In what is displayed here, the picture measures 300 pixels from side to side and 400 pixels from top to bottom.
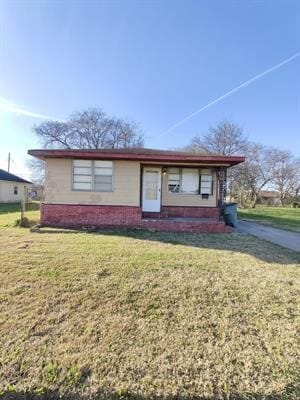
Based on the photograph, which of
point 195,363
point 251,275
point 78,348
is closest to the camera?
point 195,363

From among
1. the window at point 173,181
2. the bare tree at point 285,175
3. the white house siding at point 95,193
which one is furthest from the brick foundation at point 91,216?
the bare tree at point 285,175

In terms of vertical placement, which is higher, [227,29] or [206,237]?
[227,29]

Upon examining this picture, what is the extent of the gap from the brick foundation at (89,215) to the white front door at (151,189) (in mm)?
1357

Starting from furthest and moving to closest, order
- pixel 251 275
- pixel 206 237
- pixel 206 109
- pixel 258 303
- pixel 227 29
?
pixel 206 109 < pixel 227 29 < pixel 206 237 < pixel 251 275 < pixel 258 303

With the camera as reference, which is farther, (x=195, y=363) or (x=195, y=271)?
(x=195, y=271)

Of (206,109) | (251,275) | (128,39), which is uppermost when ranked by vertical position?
(206,109)

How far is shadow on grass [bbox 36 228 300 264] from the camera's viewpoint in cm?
617

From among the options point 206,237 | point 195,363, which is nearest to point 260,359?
point 195,363

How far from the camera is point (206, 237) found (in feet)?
27.1

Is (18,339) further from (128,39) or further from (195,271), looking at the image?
(128,39)

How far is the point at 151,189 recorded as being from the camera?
10.9m

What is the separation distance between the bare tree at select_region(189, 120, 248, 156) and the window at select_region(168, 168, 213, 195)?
70.3 ft

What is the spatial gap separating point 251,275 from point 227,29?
9971mm

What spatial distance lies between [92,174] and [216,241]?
5.23 m
